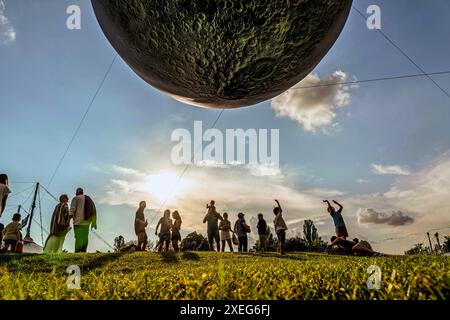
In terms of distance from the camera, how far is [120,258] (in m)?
8.38

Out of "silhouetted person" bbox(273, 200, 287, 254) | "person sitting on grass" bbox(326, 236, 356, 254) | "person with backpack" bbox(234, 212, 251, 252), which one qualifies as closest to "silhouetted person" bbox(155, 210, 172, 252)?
"person with backpack" bbox(234, 212, 251, 252)

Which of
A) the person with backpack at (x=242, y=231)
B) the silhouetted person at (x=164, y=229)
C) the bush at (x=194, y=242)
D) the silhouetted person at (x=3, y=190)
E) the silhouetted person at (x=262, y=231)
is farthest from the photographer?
the bush at (x=194, y=242)

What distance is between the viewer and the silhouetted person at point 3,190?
7.55m

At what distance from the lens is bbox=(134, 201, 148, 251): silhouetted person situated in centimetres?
1120

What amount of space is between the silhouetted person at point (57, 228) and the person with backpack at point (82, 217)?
207 mm

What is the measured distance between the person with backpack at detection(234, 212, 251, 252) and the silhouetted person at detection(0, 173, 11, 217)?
310 inches

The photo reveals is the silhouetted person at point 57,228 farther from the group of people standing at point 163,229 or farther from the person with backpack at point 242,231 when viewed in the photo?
the person with backpack at point 242,231

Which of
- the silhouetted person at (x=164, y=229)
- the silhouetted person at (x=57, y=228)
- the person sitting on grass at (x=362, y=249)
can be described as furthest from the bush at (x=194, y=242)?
the silhouetted person at (x=57, y=228)

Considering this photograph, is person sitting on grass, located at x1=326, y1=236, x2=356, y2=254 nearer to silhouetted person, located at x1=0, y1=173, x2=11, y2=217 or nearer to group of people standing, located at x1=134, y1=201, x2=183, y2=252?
group of people standing, located at x1=134, y1=201, x2=183, y2=252

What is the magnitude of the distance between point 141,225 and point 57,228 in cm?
278

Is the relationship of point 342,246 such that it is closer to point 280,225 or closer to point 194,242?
point 280,225
